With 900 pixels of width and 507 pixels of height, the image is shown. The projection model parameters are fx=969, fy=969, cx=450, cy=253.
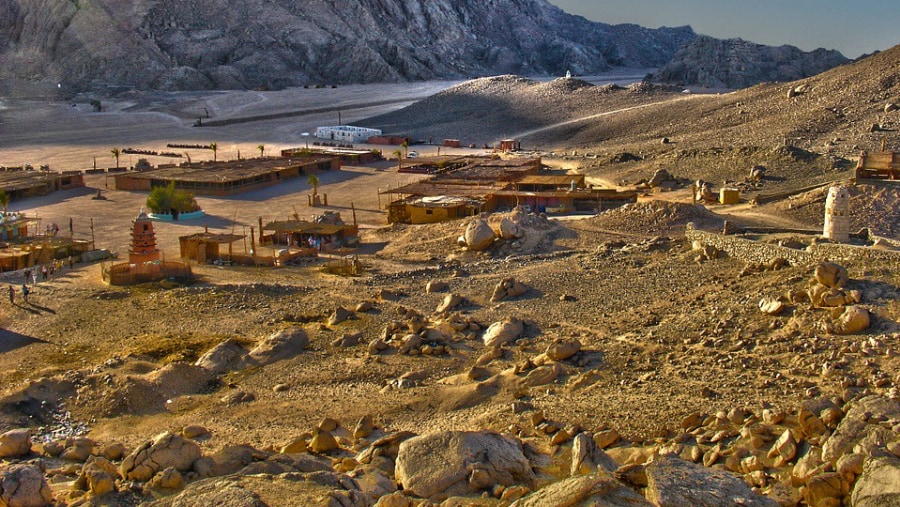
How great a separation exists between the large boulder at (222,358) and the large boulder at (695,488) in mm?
9641

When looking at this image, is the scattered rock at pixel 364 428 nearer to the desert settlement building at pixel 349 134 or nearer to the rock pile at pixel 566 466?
the rock pile at pixel 566 466

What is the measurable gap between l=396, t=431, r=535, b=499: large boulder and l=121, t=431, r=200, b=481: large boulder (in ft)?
8.06

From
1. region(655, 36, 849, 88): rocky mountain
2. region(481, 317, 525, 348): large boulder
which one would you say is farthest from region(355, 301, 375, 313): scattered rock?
region(655, 36, 849, 88): rocky mountain

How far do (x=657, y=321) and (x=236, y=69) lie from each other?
3868 inches

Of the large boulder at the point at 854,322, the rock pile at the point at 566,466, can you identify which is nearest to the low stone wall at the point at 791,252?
the large boulder at the point at 854,322

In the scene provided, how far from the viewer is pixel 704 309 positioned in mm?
16438

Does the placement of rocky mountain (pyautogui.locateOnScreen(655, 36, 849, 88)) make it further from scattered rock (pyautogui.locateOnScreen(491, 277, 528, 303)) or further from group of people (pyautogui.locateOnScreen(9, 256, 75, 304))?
scattered rock (pyautogui.locateOnScreen(491, 277, 528, 303))

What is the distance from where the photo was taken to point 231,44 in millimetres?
112312

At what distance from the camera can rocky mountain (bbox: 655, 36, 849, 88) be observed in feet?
356

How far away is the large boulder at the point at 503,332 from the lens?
55.5ft

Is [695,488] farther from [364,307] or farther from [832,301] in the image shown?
[364,307]

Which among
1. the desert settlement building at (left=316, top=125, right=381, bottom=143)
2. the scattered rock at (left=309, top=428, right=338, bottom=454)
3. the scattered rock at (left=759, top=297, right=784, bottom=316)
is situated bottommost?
the scattered rock at (left=309, top=428, right=338, bottom=454)

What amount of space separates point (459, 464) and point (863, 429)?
423cm

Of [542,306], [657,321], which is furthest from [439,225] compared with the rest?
[657,321]
